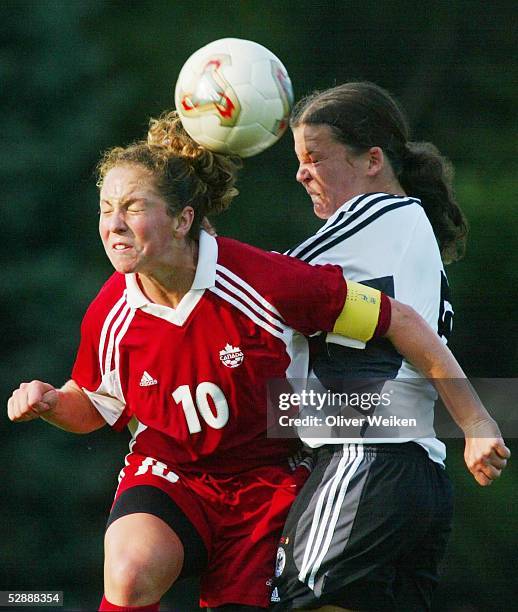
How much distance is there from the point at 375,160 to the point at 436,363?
0.56 m

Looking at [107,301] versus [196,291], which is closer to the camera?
[196,291]

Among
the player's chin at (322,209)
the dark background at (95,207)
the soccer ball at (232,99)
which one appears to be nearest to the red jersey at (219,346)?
the soccer ball at (232,99)

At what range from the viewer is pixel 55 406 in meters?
2.99

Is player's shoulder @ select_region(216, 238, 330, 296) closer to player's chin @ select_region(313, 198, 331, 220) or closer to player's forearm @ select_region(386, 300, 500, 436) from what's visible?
player's forearm @ select_region(386, 300, 500, 436)

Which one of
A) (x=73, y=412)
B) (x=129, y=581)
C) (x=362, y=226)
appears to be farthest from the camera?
(x=73, y=412)

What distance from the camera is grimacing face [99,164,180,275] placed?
2.82 m

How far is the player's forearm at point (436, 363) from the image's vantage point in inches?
111

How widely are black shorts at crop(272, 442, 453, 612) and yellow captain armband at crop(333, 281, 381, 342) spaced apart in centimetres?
25

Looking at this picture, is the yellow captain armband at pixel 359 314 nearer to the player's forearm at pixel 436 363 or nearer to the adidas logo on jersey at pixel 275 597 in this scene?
the player's forearm at pixel 436 363

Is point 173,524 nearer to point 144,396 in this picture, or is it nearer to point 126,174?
point 144,396

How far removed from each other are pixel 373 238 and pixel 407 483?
546 mm

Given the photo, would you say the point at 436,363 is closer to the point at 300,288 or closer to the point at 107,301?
the point at 300,288

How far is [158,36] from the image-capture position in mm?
→ 5695

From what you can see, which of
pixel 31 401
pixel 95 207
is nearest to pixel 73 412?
pixel 31 401
